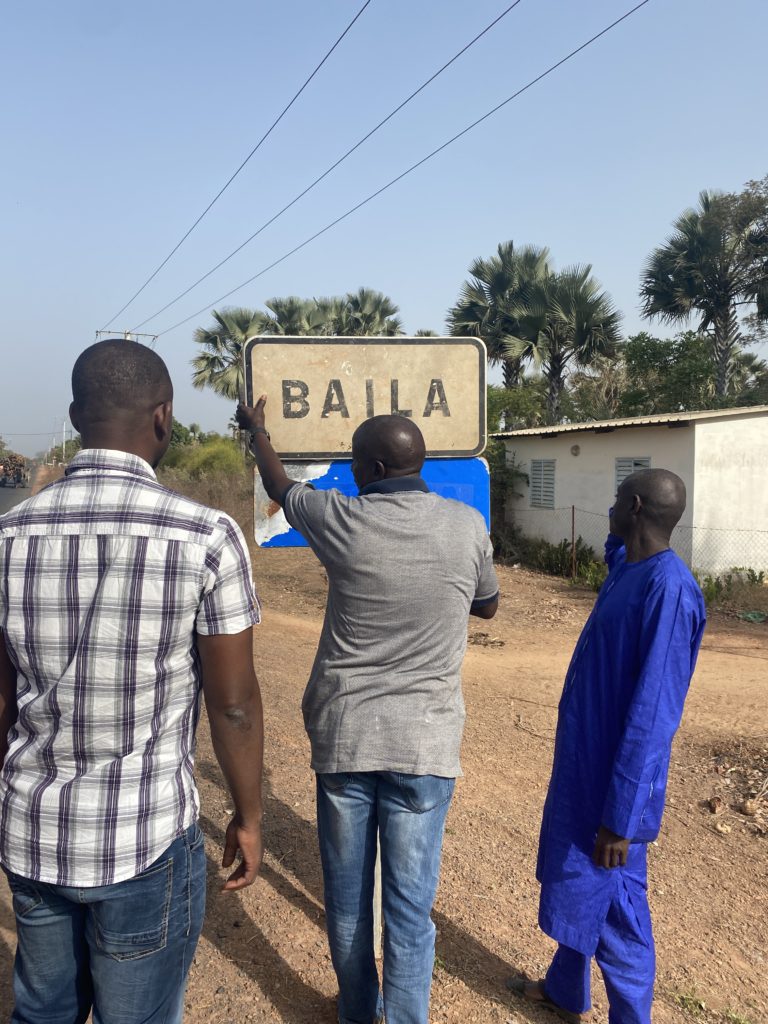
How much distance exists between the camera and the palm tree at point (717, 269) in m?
19.4

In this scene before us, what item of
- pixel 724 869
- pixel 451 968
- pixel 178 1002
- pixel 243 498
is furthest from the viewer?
pixel 243 498

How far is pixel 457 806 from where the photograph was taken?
412 cm

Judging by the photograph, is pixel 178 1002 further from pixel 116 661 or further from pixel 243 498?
pixel 243 498

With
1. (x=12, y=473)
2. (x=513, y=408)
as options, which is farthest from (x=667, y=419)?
(x=12, y=473)

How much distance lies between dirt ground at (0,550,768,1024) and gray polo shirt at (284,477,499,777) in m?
1.06

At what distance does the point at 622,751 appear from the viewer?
2.16 m

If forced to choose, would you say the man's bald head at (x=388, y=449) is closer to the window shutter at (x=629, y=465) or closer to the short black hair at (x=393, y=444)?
the short black hair at (x=393, y=444)

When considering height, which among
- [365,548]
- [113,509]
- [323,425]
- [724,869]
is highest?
[323,425]

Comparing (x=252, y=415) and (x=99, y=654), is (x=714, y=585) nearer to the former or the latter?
(x=252, y=415)

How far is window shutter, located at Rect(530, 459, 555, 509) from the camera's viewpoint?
16266 millimetres

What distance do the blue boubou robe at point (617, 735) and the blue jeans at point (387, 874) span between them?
42 cm

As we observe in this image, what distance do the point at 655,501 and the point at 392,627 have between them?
2.95ft

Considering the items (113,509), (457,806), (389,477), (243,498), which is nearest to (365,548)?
(389,477)

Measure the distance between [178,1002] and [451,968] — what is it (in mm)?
1450
